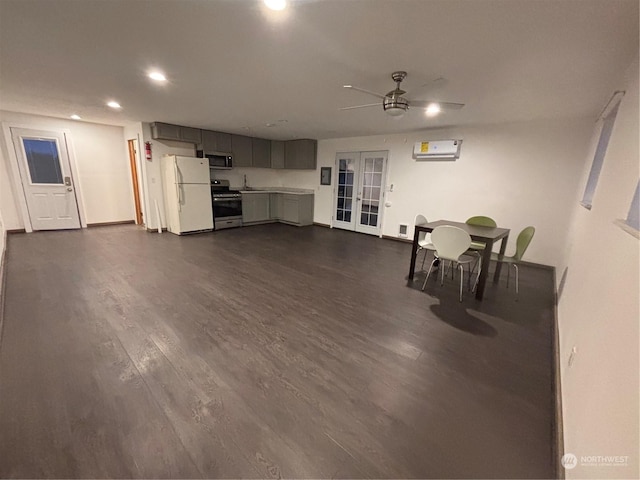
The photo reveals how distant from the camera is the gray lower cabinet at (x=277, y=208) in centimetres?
712

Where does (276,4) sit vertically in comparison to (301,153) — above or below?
above

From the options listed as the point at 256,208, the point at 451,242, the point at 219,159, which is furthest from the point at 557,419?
the point at 219,159

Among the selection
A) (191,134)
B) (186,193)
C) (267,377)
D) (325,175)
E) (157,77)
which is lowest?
(267,377)

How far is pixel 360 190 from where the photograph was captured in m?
6.53

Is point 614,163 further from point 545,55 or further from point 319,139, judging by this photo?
point 319,139

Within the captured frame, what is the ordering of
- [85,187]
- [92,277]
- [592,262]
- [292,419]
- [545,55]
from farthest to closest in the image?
1. [85,187]
2. [92,277]
3. [545,55]
4. [592,262]
5. [292,419]

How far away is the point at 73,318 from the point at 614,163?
4625 millimetres

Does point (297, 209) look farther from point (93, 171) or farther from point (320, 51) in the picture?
point (320, 51)

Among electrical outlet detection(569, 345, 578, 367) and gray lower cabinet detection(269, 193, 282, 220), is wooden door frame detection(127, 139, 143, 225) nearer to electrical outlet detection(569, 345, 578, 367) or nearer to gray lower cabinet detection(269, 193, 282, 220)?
gray lower cabinet detection(269, 193, 282, 220)

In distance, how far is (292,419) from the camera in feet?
5.01

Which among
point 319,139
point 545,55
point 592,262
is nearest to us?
point 592,262

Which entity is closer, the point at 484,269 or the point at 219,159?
the point at 484,269

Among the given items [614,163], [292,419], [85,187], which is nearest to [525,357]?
[614,163]

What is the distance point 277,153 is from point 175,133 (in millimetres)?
2728
